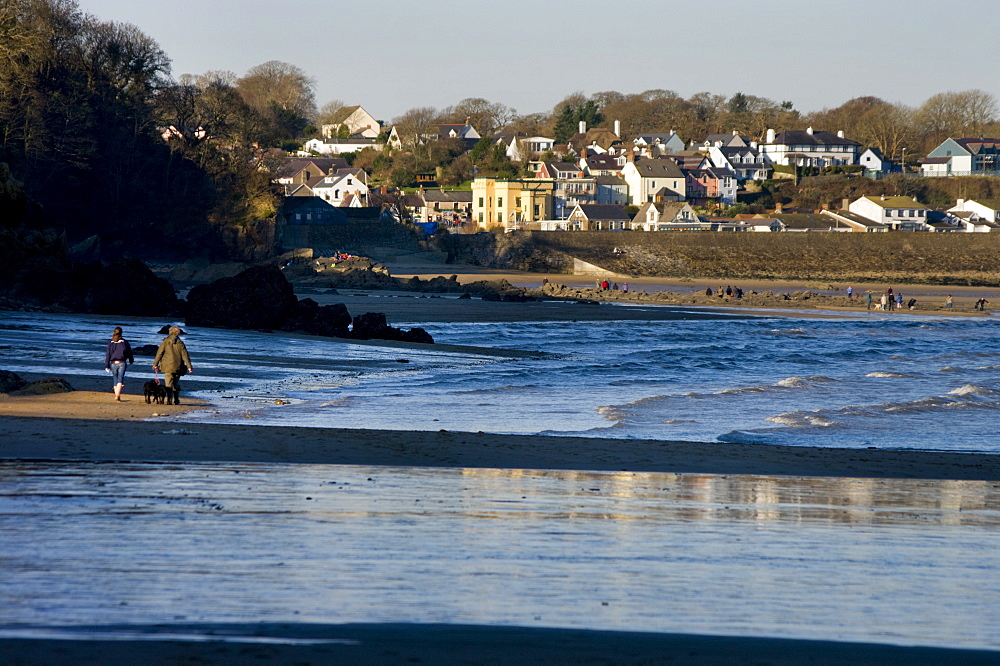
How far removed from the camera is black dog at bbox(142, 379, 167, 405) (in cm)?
1196

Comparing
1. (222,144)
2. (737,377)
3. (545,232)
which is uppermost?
(222,144)

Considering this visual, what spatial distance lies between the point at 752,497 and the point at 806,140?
103472 millimetres

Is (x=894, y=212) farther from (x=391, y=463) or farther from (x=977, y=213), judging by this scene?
(x=391, y=463)

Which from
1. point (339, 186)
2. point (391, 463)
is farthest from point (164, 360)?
point (339, 186)

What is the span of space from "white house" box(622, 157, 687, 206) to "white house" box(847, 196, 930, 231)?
54.0ft

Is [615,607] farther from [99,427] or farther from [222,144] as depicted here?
[222,144]

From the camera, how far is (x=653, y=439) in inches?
433

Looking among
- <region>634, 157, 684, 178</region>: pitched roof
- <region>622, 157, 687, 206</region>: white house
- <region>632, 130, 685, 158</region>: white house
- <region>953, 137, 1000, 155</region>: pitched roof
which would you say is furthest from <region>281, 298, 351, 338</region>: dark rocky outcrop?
<region>953, 137, 1000, 155</region>: pitched roof

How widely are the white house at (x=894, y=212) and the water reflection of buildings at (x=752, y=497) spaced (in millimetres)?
77351

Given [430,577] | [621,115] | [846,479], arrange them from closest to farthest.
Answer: [430,577] < [846,479] < [621,115]

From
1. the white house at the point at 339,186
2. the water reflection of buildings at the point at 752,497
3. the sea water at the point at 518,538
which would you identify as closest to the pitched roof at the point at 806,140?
the white house at the point at 339,186

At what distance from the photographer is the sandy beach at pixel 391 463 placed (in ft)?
13.0

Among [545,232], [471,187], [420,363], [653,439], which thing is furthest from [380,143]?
[653,439]

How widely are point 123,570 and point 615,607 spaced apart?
251cm
